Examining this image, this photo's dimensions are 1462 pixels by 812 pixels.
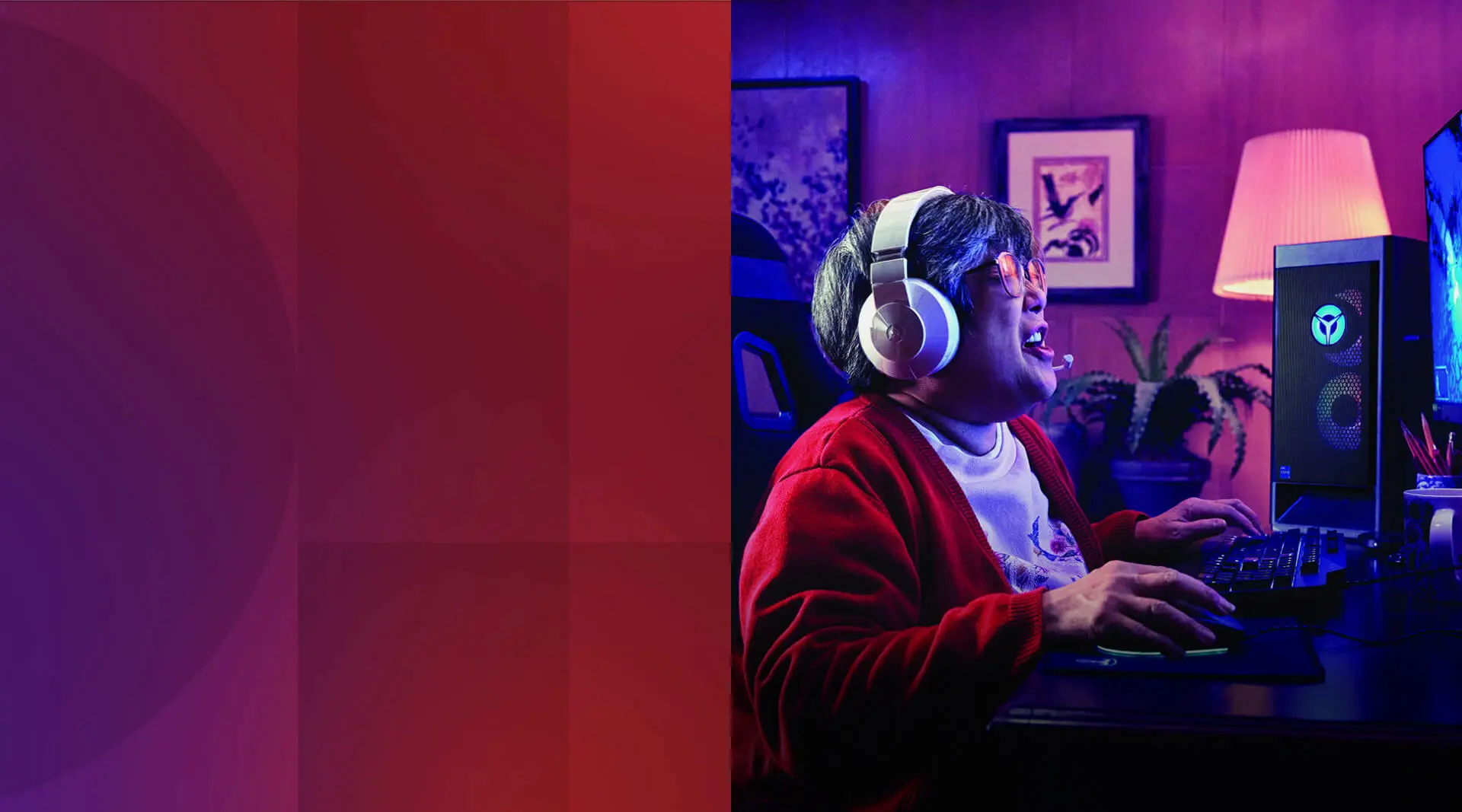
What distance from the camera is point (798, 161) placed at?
109cm

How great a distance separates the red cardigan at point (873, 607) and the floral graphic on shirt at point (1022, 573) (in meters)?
0.01

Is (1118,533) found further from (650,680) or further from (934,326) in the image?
(650,680)

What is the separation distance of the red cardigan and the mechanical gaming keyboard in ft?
0.40

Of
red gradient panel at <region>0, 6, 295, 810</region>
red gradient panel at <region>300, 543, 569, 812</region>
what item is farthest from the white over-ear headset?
red gradient panel at <region>0, 6, 295, 810</region>

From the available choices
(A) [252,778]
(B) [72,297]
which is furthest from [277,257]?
(A) [252,778]

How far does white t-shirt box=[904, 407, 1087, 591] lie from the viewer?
0.91 metres

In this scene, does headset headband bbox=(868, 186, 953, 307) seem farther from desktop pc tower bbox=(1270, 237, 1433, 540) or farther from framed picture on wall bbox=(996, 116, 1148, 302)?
desktop pc tower bbox=(1270, 237, 1433, 540)

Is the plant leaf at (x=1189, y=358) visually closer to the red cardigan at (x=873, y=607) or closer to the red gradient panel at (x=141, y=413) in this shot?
the red cardigan at (x=873, y=607)

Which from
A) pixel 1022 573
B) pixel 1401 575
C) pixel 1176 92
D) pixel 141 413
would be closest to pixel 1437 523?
pixel 1401 575

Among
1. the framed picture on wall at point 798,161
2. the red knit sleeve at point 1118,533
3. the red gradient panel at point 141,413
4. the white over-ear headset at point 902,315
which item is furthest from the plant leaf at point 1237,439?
the red gradient panel at point 141,413

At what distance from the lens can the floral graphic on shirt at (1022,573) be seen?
0.89 m

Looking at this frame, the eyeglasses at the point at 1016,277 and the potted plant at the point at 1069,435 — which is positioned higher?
the eyeglasses at the point at 1016,277

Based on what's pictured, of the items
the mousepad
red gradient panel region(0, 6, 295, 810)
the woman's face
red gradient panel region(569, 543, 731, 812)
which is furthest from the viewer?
red gradient panel region(0, 6, 295, 810)

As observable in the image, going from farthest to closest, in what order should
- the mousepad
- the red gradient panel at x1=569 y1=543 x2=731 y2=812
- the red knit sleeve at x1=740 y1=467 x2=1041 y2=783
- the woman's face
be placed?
the red gradient panel at x1=569 y1=543 x2=731 y2=812 < the woman's face < the red knit sleeve at x1=740 y1=467 x2=1041 y2=783 < the mousepad
